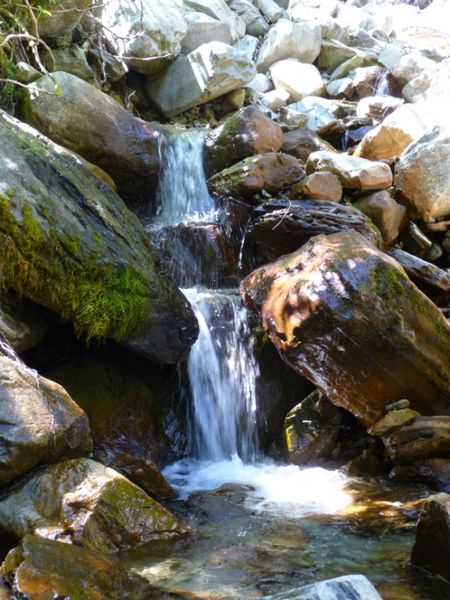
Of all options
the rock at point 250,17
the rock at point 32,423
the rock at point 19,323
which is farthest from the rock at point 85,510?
the rock at point 250,17

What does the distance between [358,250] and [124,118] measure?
4.42 metres

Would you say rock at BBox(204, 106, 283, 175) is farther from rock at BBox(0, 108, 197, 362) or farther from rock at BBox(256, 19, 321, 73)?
rock at BBox(256, 19, 321, 73)

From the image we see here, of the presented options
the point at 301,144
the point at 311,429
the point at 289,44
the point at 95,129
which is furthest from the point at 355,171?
the point at 289,44

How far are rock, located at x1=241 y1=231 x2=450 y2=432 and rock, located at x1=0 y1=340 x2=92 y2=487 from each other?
7.55 feet

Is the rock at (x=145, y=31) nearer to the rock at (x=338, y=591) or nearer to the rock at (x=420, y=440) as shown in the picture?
the rock at (x=420, y=440)

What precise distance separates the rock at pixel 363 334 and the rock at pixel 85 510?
2.26 metres

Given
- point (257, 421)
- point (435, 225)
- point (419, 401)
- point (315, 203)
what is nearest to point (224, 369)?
point (257, 421)

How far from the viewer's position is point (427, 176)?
862cm

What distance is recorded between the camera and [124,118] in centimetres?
814

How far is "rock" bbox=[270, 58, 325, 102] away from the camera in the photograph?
586 inches

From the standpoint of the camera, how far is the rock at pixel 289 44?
1617cm

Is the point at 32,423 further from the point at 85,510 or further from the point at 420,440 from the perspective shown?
the point at 420,440

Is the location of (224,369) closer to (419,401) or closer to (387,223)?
(419,401)

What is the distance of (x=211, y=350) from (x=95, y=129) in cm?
368
